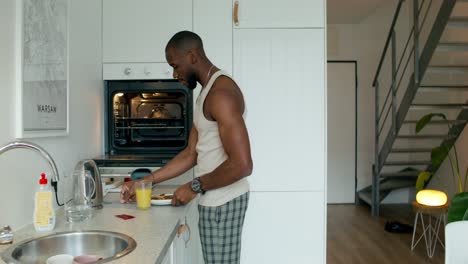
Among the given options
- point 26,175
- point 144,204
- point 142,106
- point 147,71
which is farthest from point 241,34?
point 26,175

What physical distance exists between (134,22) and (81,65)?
21.1 inches

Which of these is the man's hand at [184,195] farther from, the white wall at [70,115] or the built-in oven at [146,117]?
the built-in oven at [146,117]

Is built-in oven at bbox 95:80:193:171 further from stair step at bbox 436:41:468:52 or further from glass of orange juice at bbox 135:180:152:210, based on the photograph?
stair step at bbox 436:41:468:52

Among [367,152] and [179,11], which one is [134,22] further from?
[367,152]

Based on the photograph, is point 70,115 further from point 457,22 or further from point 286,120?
point 457,22

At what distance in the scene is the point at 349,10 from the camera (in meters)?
5.26

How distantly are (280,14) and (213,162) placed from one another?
1286mm

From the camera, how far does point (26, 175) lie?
153cm

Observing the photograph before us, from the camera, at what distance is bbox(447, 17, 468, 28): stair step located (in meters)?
3.59

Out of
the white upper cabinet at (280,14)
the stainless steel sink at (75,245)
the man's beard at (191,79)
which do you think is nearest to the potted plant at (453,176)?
the white upper cabinet at (280,14)

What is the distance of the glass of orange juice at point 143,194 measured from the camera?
1.64 metres

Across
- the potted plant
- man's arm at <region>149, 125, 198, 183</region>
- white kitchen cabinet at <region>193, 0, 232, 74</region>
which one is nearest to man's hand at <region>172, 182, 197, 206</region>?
man's arm at <region>149, 125, 198, 183</region>

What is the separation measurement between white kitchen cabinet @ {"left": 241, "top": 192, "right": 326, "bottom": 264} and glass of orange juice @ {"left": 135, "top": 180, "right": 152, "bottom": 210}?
1.03m

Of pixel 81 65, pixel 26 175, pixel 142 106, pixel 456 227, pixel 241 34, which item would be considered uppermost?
pixel 241 34
